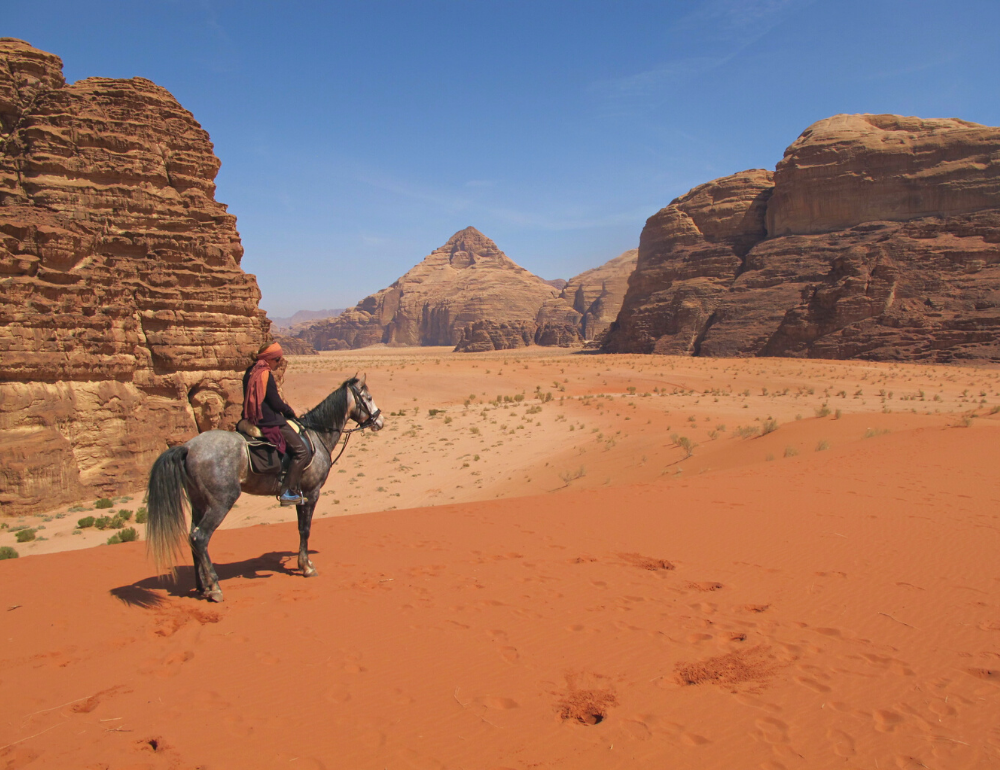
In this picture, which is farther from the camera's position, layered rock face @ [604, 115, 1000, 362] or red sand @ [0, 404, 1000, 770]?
layered rock face @ [604, 115, 1000, 362]

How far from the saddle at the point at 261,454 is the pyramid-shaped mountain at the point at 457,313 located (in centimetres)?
11248

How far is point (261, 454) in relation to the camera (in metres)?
6.71

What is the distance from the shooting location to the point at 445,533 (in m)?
9.46

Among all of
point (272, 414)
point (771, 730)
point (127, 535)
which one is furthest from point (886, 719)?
point (127, 535)

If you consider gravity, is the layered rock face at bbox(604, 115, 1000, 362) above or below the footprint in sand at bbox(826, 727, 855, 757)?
above

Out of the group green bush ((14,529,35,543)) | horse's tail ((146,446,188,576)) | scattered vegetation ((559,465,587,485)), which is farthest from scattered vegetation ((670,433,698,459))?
green bush ((14,529,35,543))

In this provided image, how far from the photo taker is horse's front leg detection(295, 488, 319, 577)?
7.16 metres

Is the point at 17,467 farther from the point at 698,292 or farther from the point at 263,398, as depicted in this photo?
the point at 698,292

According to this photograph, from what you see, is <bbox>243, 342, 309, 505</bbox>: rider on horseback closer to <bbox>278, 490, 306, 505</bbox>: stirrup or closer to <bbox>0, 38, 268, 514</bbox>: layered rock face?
<bbox>278, 490, 306, 505</bbox>: stirrup

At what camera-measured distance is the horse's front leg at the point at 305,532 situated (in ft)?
23.5

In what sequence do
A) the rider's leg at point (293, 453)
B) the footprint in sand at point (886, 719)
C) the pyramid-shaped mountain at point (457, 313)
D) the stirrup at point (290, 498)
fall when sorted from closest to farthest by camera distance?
the footprint in sand at point (886, 719)
the rider's leg at point (293, 453)
the stirrup at point (290, 498)
the pyramid-shaped mountain at point (457, 313)

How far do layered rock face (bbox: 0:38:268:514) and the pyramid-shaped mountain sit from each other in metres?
103

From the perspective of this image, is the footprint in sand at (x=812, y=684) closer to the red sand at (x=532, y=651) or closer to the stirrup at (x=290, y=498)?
the red sand at (x=532, y=651)

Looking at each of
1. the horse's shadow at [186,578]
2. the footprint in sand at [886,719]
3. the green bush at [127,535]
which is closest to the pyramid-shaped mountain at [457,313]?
the green bush at [127,535]
